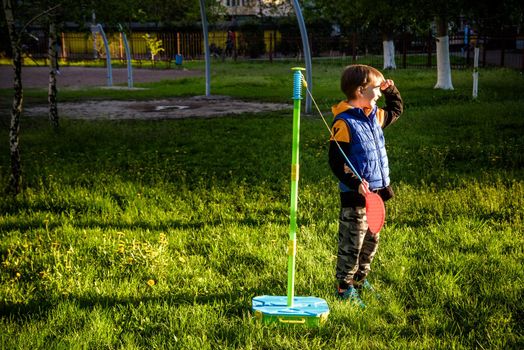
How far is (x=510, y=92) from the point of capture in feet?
53.1

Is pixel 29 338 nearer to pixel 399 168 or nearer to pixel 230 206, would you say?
pixel 230 206

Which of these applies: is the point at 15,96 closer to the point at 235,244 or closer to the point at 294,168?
the point at 235,244

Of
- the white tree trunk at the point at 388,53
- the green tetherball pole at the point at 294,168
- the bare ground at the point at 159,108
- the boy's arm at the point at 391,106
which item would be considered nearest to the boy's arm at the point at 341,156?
the green tetherball pole at the point at 294,168

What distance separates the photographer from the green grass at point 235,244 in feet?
11.5

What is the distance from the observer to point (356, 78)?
3730 mm

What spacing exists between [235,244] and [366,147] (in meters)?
1.76

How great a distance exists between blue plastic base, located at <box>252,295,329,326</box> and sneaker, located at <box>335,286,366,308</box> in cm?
24

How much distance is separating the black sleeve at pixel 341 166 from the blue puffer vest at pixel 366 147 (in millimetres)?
71

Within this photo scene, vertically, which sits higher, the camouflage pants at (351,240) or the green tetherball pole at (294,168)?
the green tetherball pole at (294,168)

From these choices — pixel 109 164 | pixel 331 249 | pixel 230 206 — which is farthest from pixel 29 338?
pixel 109 164

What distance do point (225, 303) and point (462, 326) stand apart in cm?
150

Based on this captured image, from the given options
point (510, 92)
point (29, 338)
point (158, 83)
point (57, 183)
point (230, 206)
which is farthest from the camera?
point (158, 83)

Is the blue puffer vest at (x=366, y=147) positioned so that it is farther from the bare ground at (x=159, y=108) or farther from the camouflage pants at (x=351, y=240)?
the bare ground at (x=159, y=108)

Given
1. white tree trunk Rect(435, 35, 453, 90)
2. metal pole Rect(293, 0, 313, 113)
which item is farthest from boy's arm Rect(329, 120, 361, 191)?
white tree trunk Rect(435, 35, 453, 90)
